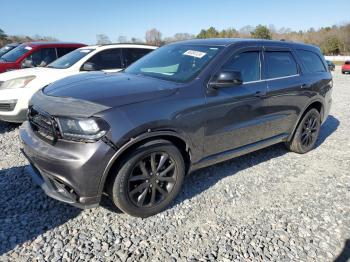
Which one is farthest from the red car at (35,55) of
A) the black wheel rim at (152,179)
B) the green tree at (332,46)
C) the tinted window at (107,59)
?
the green tree at (332,46)

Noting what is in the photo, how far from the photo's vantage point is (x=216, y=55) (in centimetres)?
365

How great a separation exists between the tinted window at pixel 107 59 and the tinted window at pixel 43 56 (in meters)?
2.03

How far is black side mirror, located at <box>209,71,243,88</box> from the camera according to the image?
11.1ft

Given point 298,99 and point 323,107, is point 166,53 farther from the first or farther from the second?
point 323,107

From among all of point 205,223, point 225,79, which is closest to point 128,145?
point 205,223

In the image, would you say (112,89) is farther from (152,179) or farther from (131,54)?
(131,54)

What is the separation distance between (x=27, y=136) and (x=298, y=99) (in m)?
3.75

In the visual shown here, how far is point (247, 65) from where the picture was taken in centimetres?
401

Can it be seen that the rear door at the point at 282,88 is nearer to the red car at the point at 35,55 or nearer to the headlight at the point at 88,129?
the headlight at the point at 88,129

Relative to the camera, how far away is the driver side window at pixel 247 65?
3.80 metres

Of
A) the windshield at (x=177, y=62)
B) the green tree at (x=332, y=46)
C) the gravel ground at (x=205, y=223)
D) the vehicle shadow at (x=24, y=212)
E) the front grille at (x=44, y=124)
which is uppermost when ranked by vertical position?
the windshield at (x=177, y=62)

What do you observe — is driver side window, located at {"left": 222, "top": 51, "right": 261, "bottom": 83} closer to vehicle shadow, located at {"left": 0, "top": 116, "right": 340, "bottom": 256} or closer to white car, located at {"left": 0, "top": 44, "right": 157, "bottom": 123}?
vehicle shadow, located at {"left": 0, "top": 116, "right": 340, "bottom": 256}

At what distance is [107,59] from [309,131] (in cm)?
443

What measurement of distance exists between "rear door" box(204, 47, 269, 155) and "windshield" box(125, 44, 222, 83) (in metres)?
0.28
